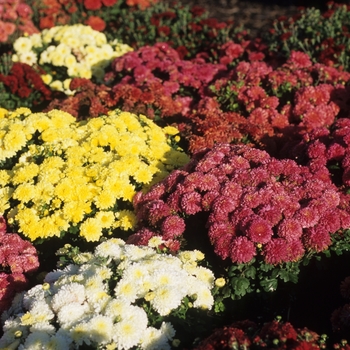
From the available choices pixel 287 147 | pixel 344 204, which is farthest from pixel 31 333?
pixel 287 147

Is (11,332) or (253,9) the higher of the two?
(11,332)

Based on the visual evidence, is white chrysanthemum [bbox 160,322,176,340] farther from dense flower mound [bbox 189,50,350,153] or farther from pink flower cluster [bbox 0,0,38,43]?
pink flower cluster [bbox 0,0,38,43]

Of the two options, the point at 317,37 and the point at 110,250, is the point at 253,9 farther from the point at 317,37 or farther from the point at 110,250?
the point at 110,250

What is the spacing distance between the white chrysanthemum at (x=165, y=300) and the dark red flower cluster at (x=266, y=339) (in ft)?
Result: 1.04

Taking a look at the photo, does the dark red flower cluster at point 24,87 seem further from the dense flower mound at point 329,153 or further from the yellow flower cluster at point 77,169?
the dense flower mound at point 329,153

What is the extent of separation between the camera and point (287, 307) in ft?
11.9

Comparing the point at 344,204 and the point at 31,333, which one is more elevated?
the point at 344,204

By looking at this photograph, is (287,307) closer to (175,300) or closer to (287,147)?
(175,300)

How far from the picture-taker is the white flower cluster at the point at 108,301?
2.96 m

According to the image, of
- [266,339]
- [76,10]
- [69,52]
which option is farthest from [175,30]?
[266,339]

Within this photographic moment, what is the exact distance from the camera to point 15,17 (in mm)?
8289

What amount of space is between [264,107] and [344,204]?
72.7 inches

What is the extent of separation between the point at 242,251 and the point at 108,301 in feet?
2.96

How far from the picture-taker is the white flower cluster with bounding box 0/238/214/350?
2.96 meters
